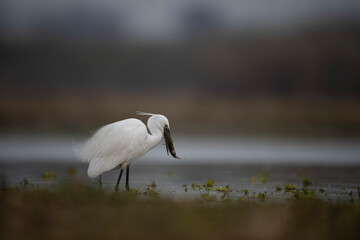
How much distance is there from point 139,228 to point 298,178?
21.3ft

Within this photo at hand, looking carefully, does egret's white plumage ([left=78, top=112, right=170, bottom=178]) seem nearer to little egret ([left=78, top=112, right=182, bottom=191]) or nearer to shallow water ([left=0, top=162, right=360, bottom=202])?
little egret ([left=78, top=112, right=182, bottom=191])

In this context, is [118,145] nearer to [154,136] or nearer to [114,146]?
[114,146]

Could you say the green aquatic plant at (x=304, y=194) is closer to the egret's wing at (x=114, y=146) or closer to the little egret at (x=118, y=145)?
the little egret at (x=118, y=145)

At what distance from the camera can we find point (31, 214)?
5754mm

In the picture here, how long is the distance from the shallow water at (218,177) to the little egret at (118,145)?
407 mm

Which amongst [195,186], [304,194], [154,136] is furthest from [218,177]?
[304,194]

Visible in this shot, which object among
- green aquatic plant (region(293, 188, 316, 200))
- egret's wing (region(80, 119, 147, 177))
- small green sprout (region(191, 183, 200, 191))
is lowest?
green aquatic plant (region(293, 188, 316, 200))

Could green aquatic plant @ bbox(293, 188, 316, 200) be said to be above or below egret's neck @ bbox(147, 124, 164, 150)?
below

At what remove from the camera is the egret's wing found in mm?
8586

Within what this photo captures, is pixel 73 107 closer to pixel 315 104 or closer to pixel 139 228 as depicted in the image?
pixel 315 104

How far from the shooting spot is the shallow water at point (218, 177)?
29.5 feet

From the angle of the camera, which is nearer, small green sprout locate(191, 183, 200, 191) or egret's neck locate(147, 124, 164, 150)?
egret's neck locate(147, 124, 164, 150)

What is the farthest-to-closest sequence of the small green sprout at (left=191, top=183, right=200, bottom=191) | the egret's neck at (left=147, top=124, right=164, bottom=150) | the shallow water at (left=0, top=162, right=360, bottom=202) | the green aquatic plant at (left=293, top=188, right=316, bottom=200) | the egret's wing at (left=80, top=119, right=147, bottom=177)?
the small green sprout at (left=191, top=183, right=200, bottom=191) < the egret's neck at (left=147, top=124, right=164, bottom=150) < the shallow water at (left=0, top=162, right=360, bottom=202) < the egret's wing at (left=80, top=119, right=147, bottom=177) < the green aquatic plant at (left=293, top=188, right=316, bottom=200)

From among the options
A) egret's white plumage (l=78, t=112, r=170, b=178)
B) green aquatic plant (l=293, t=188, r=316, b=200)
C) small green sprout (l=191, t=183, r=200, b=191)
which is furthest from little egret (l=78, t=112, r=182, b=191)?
green aquatic plant (l=293, t=188, r=316, b=200)
